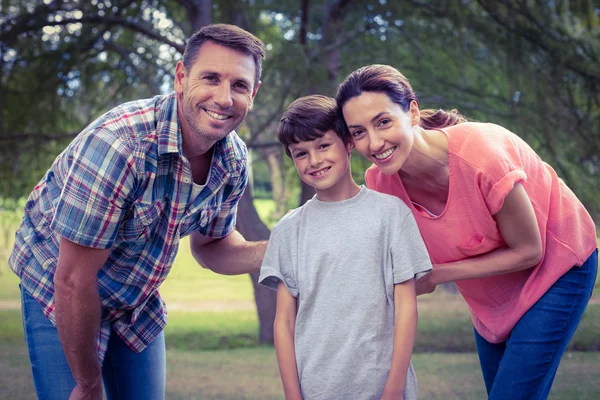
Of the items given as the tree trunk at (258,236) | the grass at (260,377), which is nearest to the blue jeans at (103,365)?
the grass at (260,377)

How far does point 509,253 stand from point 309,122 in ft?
2.40

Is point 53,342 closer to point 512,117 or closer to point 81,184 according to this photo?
point 81,184

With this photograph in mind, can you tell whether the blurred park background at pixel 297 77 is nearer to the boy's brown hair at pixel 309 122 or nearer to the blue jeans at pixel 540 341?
the blue jeans at pixel 540 341

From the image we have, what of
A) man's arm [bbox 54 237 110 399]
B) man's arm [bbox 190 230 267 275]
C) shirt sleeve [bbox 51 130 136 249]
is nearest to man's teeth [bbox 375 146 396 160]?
man's arm [bbox 190 230 267 275]

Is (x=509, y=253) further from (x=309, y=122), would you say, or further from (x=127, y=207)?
(x=127, y=207)

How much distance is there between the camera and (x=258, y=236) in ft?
20.6

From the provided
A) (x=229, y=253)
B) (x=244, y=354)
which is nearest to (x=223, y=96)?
(x=229, y=253)

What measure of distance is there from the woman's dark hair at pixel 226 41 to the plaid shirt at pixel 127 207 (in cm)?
16

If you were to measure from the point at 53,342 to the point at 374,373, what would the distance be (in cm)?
99

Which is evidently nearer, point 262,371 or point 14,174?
point 262,371

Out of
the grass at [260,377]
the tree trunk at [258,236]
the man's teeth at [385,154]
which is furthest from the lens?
the tree trunk at [258,236]

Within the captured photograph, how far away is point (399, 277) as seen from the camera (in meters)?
2.05

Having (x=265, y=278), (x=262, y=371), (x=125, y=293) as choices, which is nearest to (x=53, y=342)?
(x=125, y=293)

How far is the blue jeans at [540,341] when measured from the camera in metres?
2.18
